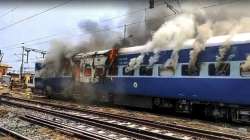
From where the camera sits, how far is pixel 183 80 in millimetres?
19359

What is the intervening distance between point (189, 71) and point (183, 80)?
514 mm

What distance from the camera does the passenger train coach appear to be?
55.3ft

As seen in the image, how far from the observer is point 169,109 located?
2191 centimetres

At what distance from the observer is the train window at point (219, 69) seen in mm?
17192

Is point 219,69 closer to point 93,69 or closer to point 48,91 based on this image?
point 93,69

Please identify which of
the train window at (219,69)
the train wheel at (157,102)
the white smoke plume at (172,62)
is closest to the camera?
the train window at (219,69)

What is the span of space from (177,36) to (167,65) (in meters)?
1.40

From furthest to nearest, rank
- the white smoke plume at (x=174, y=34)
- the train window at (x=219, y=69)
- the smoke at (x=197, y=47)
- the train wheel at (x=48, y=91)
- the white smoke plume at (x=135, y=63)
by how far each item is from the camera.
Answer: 1. the train wheel at (x=48, y=91)
2. the white smoke plume at (x=135, y=63)
3. the white smoke plume at (x=174, y=34)
4. the smoke at (x=197, y=47)
5. the train window at (x=219, y=69)

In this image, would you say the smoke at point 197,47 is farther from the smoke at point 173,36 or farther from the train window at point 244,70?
the train window at point 244,70

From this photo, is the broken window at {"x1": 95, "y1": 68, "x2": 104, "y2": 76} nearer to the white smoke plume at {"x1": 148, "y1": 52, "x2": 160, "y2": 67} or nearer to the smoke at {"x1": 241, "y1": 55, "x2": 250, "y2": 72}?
the white smoke plume at {"x1": 148, "y1": 52, "x2": 160, "y2": 67}

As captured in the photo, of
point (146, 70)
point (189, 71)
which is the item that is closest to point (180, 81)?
point (189, 71)

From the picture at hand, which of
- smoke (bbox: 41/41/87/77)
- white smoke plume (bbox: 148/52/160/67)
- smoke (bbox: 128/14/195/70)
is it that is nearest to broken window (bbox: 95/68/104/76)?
smoke (bbox: 128/14/195/70)

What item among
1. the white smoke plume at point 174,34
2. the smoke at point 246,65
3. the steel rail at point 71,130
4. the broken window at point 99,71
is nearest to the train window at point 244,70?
the smoke at point 246,65

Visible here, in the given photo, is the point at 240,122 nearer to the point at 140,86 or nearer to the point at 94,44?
the point at 140,86
